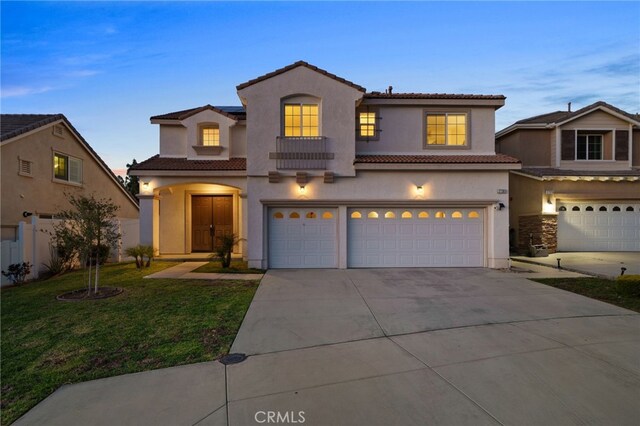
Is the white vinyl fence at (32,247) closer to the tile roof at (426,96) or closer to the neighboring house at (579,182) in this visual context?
the tile roof at (426,96)

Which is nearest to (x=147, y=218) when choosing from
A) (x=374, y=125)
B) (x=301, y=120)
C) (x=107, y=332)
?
(x=301, y=120)

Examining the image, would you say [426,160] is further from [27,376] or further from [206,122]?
[27,376]

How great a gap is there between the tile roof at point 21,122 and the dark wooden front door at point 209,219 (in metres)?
6.43

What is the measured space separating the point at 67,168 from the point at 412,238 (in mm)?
15442

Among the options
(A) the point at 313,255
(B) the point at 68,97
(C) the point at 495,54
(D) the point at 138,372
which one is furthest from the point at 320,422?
(B) the point at 68,97

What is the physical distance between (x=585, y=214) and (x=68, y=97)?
93.5 ft

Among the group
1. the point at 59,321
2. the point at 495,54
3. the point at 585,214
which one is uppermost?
the point at 495,54

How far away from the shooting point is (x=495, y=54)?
18.3 m

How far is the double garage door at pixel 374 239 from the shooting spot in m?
11.7

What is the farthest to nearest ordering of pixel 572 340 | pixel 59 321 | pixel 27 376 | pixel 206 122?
pixel 206 122 < pixel 59 321 < pixel 572 340 < pixel 27 376

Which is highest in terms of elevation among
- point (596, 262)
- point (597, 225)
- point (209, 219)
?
point (209, 219)

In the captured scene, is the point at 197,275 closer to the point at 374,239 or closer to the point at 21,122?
the point at 374,239

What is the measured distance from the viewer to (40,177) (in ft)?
43.8

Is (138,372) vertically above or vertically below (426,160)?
Answer: below
